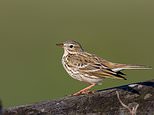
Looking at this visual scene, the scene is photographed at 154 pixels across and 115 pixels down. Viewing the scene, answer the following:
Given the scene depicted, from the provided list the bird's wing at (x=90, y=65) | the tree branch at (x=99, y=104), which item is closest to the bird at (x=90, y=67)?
the bird's wing at (x=90, y=65)

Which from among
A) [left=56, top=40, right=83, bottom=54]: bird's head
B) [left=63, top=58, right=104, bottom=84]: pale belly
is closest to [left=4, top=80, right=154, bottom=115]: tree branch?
[left=63, top=58, right=104, bottom=84]: pale belly

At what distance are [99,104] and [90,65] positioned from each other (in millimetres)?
4400

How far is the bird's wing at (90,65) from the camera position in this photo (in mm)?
10160

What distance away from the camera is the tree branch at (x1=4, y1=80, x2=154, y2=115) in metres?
5.65

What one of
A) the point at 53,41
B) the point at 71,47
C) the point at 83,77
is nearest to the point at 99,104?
the point at 83,77

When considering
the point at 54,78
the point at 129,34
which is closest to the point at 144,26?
the point at 129,34

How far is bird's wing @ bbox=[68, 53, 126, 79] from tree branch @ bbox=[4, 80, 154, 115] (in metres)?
3.44

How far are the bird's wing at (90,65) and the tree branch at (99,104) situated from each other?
344cm

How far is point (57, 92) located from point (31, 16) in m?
14.4

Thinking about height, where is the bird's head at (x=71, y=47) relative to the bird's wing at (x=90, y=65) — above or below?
above

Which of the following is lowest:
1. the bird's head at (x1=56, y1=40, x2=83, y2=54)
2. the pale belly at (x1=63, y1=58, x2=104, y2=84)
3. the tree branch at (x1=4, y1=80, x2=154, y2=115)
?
the tree branch at (x1=4, y1=80, x2=154, y2=115)

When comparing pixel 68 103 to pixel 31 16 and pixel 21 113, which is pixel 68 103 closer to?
pixel 21 113

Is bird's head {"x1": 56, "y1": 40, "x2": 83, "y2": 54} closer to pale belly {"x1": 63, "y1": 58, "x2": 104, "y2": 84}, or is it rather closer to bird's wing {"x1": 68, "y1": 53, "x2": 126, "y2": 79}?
bird's wing {"x1": 68, "y1": 53, "x2": 126, "y2": 79}

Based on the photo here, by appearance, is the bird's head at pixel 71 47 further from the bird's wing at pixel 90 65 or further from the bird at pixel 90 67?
the bird's wing at pixel 90 65
